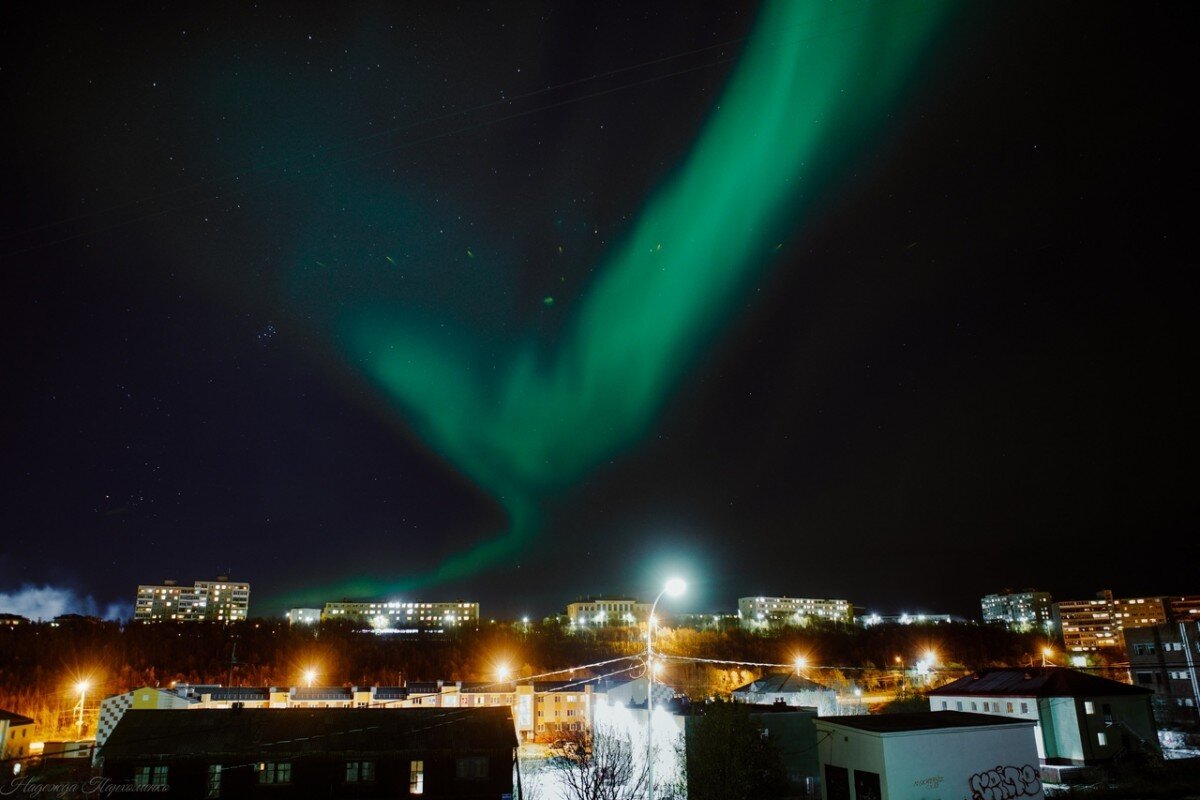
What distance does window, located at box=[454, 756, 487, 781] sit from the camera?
28.4m

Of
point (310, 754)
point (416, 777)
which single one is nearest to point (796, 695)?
point (416, 777)

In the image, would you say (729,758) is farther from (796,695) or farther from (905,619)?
(905,619)

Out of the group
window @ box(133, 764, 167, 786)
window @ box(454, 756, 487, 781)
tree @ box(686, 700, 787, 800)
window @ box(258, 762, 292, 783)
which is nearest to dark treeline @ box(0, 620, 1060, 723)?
tree @ box(686, 700, 787, 800)

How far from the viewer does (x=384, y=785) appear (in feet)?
90.6

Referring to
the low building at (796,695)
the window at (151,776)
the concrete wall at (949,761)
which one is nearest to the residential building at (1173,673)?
the low building at (796,695)

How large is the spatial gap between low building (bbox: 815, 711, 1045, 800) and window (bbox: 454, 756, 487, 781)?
13473 millimetres

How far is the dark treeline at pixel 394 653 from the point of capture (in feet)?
276

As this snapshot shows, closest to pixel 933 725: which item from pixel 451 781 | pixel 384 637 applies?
pixel 451 781

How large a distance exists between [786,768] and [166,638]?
98.7 metres

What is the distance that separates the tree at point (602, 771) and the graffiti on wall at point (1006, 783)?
12083 mm

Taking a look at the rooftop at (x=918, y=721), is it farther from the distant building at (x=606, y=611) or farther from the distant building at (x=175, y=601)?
the distant building at (x=175, y=601)

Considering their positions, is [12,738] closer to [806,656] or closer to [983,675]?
[983,675]

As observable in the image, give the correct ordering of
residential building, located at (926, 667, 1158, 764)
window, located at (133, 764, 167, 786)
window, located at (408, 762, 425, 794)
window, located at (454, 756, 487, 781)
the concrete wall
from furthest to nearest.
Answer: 1. residential building, located at (926, 667, 1158, 764)
2. window, located at (454, 756, 487, 781)
3. window, located at (408, 762, 425, 794)
4. window, located at (133, 764, 167, 786)
5. the concrete wall

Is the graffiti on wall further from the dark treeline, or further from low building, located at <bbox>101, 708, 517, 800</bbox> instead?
the dark treeline
